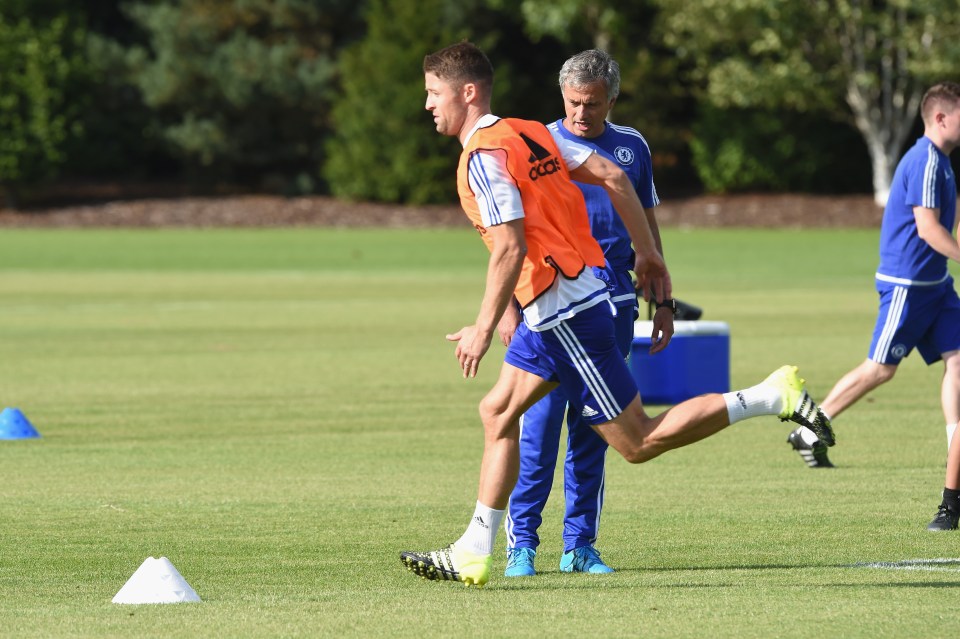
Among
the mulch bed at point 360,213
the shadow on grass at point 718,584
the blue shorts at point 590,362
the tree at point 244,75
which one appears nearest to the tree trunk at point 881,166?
the mulch bed at point 360,213

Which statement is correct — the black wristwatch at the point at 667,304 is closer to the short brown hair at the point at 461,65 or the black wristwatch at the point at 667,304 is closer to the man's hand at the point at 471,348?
the man's hand at the point at 471,348

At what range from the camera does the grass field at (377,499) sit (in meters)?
6.36

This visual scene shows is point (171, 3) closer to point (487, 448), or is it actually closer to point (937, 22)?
point (937, 22)

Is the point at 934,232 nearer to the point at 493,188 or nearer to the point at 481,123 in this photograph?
the point at 481,123

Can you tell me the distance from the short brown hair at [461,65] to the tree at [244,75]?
55.7 m

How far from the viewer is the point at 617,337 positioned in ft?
24.9

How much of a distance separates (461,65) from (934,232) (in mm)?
3569

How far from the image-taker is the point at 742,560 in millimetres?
7559

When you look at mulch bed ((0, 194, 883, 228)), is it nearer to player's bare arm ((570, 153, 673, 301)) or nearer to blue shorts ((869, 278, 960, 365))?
blue shorts ((869, 278, 960, 365))

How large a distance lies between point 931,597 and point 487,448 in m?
1.83

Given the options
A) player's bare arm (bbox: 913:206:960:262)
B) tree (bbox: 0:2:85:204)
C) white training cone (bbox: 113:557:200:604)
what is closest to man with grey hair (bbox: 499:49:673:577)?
white training cone (bbox: 113:557:200:604)

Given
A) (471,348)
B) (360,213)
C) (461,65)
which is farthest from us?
(360,213)

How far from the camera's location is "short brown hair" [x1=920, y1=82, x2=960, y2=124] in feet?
30.2

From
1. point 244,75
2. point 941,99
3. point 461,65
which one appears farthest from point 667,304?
point 244,75
